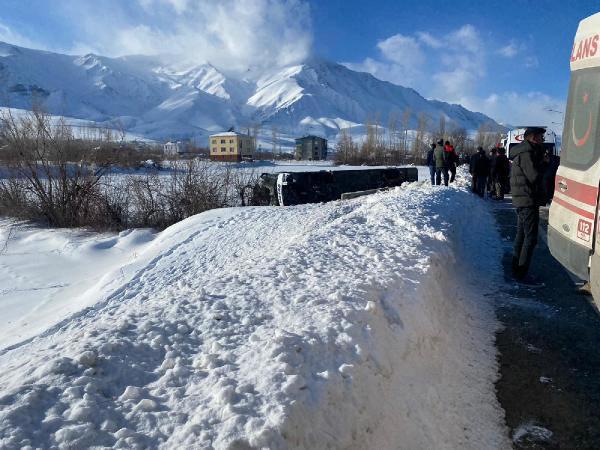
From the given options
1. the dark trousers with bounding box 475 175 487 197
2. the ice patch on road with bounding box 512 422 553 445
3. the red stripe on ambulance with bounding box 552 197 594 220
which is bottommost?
the ice patch on road with bounding box 512 422 553 445

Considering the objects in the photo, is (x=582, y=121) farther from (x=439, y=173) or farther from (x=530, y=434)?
(x=439, y=173)

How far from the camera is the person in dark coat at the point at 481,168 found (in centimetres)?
1450

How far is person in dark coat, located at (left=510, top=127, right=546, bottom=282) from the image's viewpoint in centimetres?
569

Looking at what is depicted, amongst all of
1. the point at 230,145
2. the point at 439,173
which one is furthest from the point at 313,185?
the point at 230,145

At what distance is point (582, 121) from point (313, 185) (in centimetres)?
1244

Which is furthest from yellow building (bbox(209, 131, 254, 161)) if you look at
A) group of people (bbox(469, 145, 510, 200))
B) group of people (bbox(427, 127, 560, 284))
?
group of people (bbox(427, 127, 560, 284))

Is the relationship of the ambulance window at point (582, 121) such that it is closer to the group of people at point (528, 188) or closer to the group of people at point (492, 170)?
the group of people at point (528, 188)

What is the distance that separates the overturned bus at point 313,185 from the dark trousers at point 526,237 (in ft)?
29.7

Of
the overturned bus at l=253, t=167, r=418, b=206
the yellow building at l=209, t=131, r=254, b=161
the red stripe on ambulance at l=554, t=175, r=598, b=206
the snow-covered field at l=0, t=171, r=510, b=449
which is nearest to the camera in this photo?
the snow-covered field at l=0, t=171, r=510, b=449

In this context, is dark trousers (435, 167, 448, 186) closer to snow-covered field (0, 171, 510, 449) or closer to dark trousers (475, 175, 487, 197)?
dark trousers (475, 175, 487, 197)

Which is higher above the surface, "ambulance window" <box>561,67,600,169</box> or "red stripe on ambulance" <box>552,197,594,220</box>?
"ambulance window" <box>561,67,600,169</box>

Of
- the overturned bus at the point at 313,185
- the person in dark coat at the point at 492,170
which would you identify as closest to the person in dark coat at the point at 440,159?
the person in dark coat at the point at 492,170

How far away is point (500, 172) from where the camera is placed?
14.8 metres

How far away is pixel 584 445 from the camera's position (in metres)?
2.75
